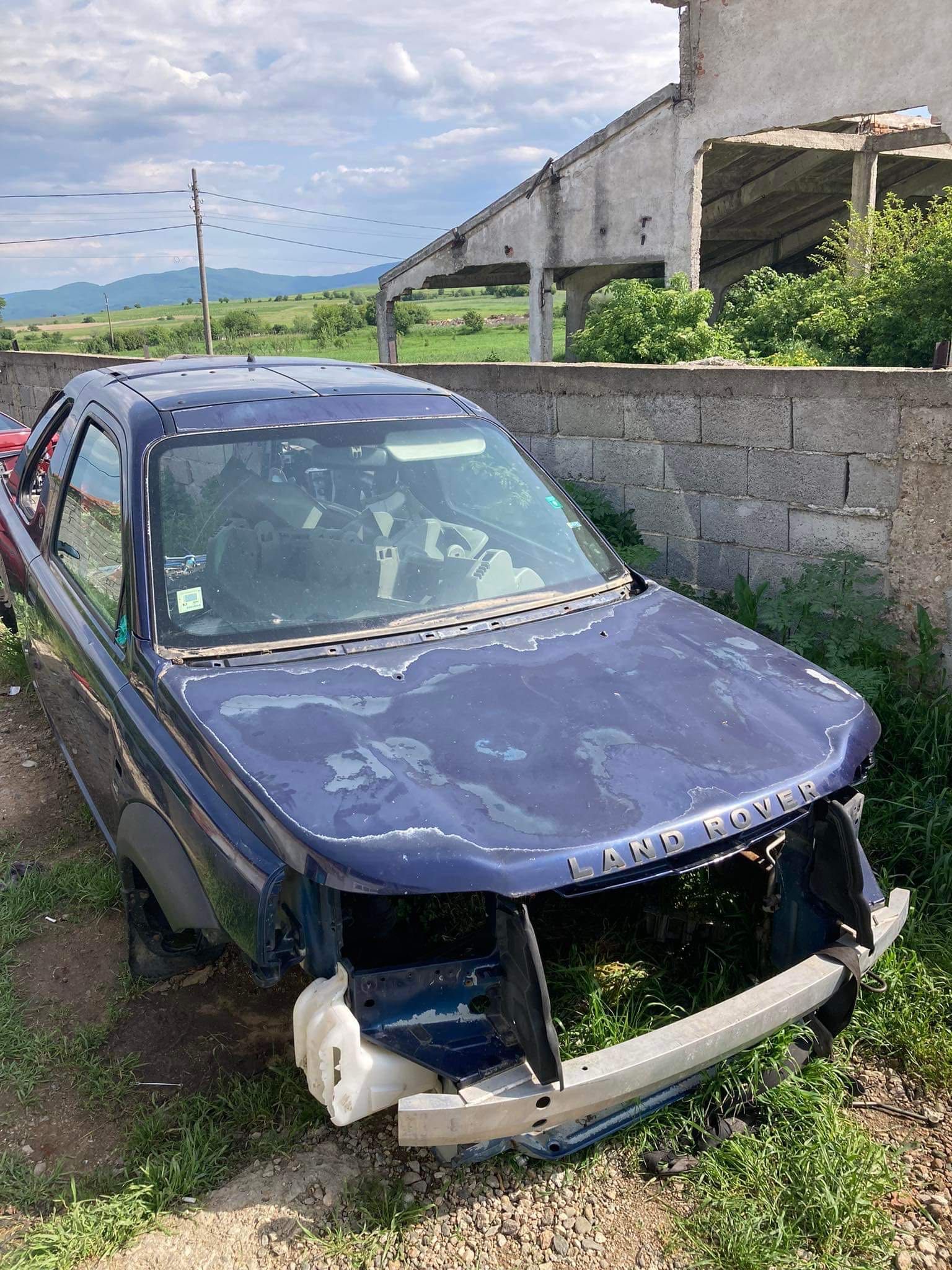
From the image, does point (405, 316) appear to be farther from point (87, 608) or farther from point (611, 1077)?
point (611, 1077)

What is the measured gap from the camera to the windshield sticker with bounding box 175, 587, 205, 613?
2.75m

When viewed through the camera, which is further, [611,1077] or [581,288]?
[581,288]

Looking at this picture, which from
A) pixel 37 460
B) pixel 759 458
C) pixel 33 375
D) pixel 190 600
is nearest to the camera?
pixel 190 600

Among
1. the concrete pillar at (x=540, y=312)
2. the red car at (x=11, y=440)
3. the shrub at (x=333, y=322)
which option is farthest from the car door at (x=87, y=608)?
the shrub at (x=333, y=322)

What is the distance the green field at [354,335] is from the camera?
43594 mm

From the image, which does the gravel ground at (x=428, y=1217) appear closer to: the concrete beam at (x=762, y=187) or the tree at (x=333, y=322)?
the concrete beam at (x=762, y=187)

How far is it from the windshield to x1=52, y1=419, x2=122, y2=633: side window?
0.23 meters

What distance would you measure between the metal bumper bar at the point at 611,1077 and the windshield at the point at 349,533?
1287mm

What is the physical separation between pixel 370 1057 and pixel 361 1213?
55cm

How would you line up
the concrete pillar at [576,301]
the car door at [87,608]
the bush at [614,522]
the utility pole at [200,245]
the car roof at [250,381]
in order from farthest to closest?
1. the utility pole at [200,245]
2. the concrete pillar at [576,301]
3. the bush at [614,522]
4. the car roof at [250,381]
5. the car door at [87,608]

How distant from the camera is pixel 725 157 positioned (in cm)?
1594

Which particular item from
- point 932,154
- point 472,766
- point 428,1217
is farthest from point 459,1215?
point 932,154

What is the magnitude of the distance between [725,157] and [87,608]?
15652 millimetres

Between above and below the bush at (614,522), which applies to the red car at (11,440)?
above
